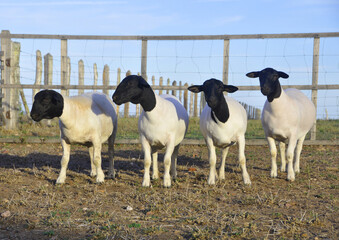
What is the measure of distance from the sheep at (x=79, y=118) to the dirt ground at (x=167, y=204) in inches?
17.5

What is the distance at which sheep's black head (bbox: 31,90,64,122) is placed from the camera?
21.8ft

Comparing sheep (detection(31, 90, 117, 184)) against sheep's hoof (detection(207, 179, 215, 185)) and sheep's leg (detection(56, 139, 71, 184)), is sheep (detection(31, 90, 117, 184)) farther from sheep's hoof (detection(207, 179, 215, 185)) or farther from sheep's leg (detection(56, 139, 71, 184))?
sheep's hoof (detection(207, 179, 215, 185))

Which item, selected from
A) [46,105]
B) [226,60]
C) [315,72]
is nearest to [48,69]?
[226,60]

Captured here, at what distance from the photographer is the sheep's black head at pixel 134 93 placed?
21.7ft

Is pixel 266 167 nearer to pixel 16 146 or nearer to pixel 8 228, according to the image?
pixel 8 228

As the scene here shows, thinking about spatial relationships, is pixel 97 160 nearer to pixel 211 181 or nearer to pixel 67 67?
pixel 211 181

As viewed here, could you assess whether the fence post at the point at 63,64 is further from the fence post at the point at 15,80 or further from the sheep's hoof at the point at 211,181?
the sheep's hoof at the point at 211,181

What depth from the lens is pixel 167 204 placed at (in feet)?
18.2

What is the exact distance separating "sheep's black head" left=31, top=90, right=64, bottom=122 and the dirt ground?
1.07 metres

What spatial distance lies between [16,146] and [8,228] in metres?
7.13

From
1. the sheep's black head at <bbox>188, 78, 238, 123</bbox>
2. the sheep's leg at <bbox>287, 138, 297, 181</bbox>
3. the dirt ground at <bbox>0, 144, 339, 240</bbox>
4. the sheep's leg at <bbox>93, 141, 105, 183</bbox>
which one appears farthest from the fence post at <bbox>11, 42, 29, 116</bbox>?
the sheep's leg at <bbox>287, 138, 297, 181</bbox>

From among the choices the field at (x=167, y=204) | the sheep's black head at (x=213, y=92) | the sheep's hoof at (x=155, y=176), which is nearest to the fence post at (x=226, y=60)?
the field at (x=167, y=204)

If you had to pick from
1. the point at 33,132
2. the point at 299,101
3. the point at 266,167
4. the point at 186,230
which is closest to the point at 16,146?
the point at 33,132

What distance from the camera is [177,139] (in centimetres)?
752
